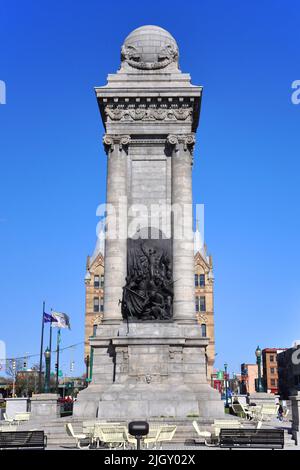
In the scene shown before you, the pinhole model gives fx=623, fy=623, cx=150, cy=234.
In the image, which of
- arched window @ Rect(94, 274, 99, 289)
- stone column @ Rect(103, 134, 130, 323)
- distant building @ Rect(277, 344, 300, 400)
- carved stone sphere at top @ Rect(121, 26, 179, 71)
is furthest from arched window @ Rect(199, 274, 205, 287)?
stone column @ Rect(103, 134, 130, 323)

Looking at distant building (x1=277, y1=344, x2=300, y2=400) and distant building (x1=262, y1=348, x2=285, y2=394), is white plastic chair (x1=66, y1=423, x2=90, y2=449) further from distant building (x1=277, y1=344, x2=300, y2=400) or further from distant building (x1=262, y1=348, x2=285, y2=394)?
distant building (x1=262, y1=348, x2=285, y2=394)

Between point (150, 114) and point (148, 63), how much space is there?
363 cm

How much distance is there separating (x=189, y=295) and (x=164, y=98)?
1186 cm

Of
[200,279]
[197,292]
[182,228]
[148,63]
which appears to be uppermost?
[148,63]

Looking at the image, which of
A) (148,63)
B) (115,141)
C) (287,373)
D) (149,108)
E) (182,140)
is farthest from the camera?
(287,373)

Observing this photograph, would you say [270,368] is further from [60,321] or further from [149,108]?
[149,108]

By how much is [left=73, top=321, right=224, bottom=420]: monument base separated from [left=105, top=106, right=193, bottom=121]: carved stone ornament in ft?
40.3

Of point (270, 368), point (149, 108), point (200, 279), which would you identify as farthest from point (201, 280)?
point (149, 108)

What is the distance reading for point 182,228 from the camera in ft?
117

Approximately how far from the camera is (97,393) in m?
32.6

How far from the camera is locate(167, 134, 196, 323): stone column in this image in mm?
34781

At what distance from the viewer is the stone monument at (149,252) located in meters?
32.1
